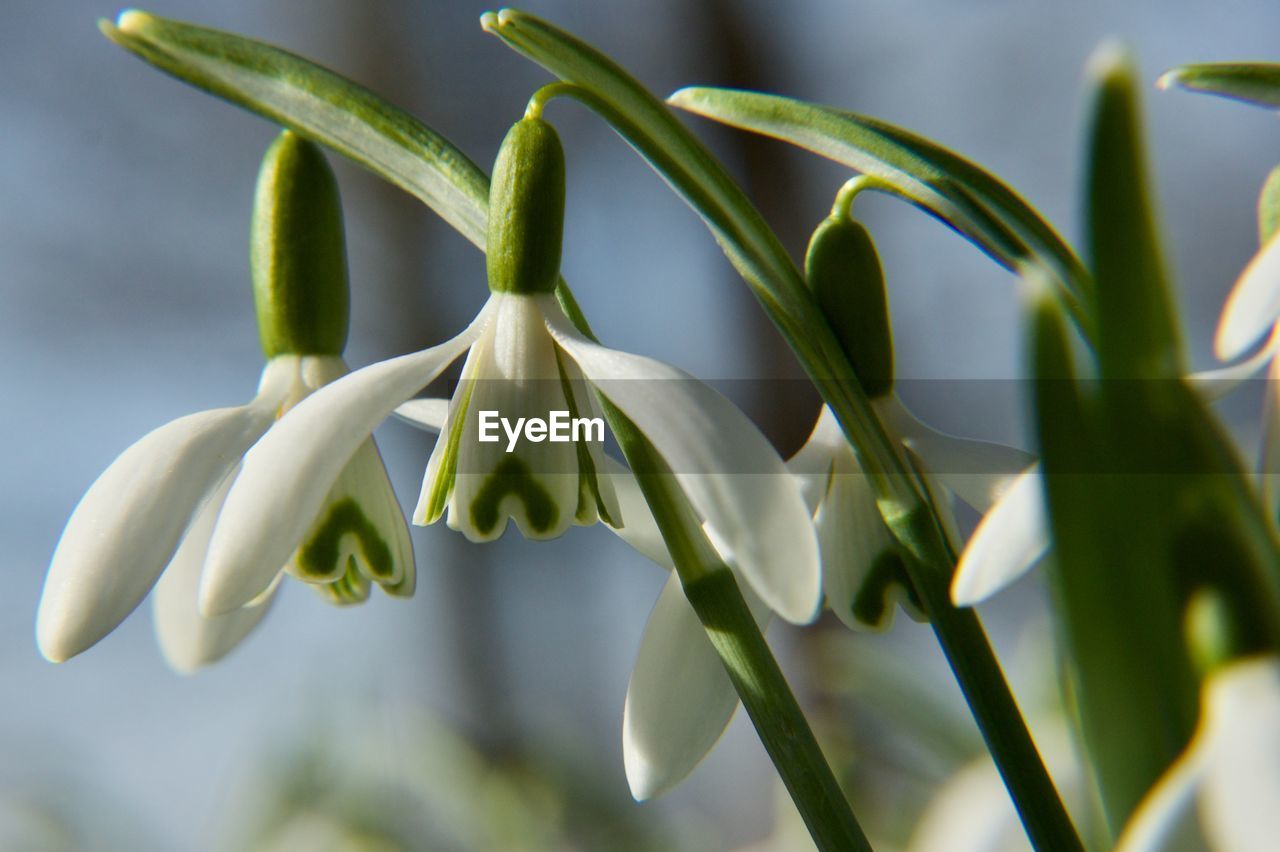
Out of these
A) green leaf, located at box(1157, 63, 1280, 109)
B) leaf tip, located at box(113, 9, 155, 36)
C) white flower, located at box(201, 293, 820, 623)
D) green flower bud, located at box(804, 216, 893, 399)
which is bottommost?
white flower, located at box(201, 293, 820, 623)

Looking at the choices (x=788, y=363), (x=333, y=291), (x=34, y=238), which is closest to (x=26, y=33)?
(x=34, y=238)

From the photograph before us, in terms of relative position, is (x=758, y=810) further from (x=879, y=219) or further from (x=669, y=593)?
(x=669, y=593)

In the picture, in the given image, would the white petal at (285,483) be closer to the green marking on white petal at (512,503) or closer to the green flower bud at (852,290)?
the green marking on white petal at (512,503)

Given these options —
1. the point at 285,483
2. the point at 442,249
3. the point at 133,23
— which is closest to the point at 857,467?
the point at 285,483

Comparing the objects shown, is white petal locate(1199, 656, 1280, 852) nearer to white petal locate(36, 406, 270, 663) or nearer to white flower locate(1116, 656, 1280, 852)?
white flower locate(1116, 656, 1280, 852)

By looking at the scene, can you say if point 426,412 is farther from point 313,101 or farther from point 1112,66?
point 1112,66

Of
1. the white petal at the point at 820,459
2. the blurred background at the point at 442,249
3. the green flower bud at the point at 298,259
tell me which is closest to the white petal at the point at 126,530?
the green flower bud at the point at 298,259

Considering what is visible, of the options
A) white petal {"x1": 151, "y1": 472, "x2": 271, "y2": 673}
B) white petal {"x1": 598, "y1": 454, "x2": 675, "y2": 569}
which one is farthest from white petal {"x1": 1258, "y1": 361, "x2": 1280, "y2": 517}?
white petal {"x1": 151, "y1": 472, "x2": 271, "y2": 673}
